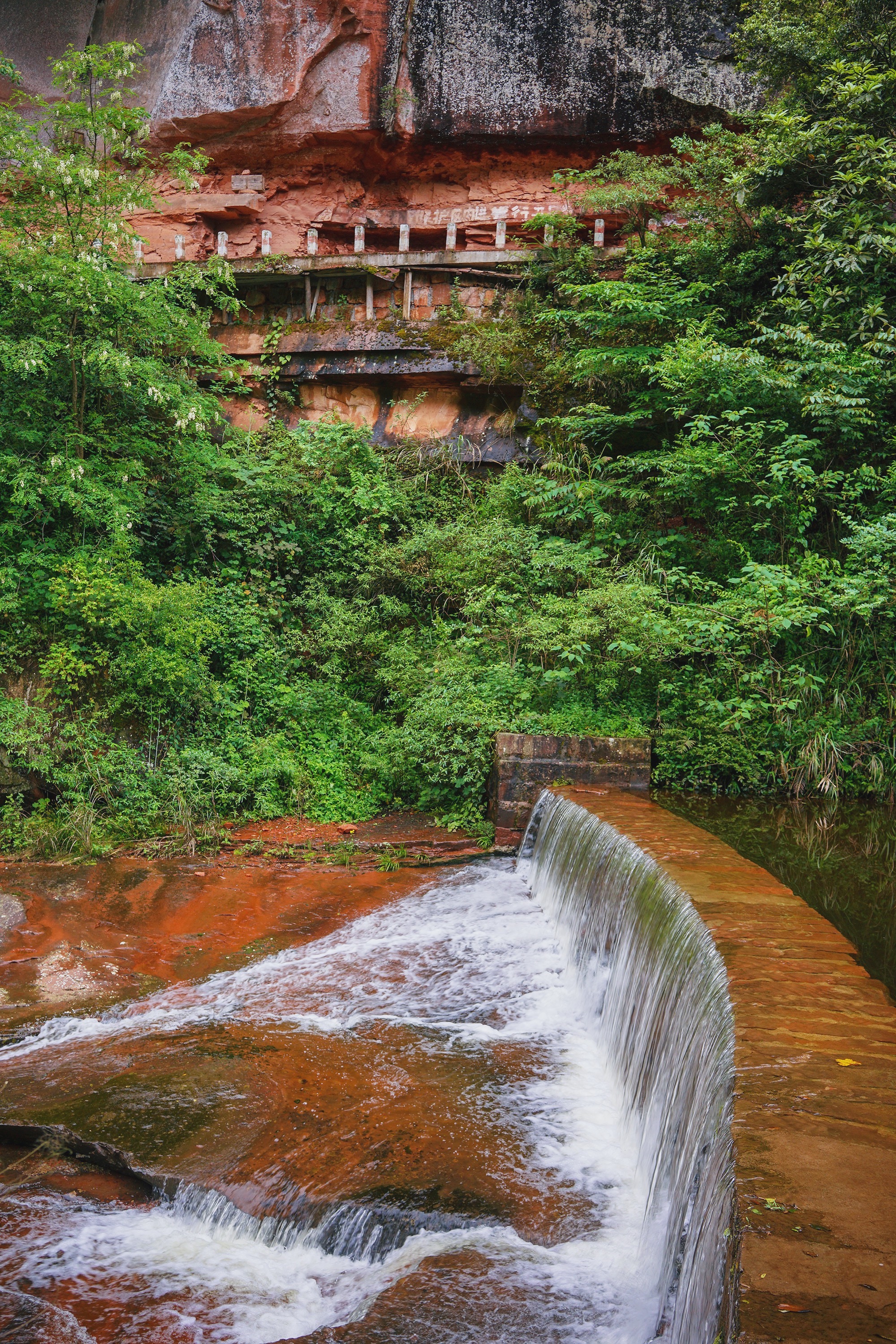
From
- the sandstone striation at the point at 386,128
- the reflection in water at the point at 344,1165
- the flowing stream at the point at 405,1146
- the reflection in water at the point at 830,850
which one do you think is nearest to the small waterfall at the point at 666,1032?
the flowing stream at the point at 405,1146

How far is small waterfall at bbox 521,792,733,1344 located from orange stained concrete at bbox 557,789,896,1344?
0.33ft

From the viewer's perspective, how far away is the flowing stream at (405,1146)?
2.96 metres

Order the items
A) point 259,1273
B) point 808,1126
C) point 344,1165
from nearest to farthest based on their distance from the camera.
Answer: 1. point 808,1126
2. point 259,1273
3. point 344,1165

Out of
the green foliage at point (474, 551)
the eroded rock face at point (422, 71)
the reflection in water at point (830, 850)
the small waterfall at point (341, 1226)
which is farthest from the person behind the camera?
the eroded rock face at point (422, 71)

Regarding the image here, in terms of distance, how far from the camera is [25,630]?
866cm

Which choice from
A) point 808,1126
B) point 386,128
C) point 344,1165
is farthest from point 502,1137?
point 386,128

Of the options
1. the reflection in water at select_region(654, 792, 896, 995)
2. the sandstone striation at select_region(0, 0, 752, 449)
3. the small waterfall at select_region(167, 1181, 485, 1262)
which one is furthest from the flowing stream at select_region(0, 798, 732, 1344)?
the sandstone striation at select_region(0, 0, 752, 449)

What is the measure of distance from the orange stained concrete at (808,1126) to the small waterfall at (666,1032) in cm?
10

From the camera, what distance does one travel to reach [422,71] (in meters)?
15.0

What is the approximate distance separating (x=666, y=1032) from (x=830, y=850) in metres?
3.20

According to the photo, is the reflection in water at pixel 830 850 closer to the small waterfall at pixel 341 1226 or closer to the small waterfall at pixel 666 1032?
the small waterfall at pixel 666 1032

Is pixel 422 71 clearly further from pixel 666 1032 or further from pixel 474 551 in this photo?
pixel 666 1032

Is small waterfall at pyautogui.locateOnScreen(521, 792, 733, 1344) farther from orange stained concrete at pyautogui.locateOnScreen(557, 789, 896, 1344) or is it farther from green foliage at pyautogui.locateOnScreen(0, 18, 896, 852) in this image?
green foliage at pyautogui.locateOnScreen(0, 18, 896, 852)

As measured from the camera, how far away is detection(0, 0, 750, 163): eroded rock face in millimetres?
14086
